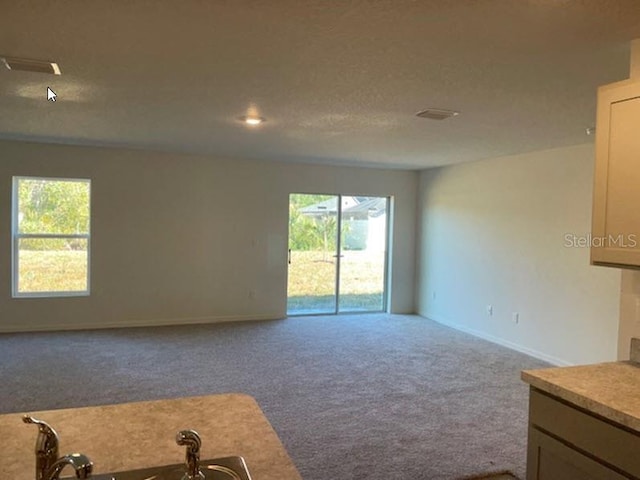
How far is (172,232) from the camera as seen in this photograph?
21.5 feet

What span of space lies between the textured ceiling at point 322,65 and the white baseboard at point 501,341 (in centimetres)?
233

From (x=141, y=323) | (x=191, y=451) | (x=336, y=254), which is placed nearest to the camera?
(x=191, y=451)

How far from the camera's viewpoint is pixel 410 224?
7832 mm

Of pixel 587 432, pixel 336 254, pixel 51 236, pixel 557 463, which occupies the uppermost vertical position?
pixel 51 236

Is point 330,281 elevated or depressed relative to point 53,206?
depressed

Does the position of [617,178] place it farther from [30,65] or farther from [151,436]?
[30,65]

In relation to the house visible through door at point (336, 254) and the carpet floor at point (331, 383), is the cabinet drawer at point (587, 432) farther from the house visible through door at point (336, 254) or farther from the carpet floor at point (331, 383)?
the house visible through door at point (336, 254)

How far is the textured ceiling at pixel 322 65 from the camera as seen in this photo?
2002 mm

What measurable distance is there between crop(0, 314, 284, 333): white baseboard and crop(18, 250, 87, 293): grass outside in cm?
45

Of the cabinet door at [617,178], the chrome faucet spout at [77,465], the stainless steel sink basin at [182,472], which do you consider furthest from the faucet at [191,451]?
the cabinet door at [617,178]

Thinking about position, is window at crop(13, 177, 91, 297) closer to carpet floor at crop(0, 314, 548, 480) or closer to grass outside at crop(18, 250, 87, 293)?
grass outside at crop(18, 250, 87, 293)

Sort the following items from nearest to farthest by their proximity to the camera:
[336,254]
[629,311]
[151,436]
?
[151,436] → [629,311] → [336,254]

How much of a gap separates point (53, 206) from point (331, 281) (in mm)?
3954

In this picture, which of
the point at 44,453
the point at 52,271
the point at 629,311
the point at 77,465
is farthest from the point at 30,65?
the point at 52,271
